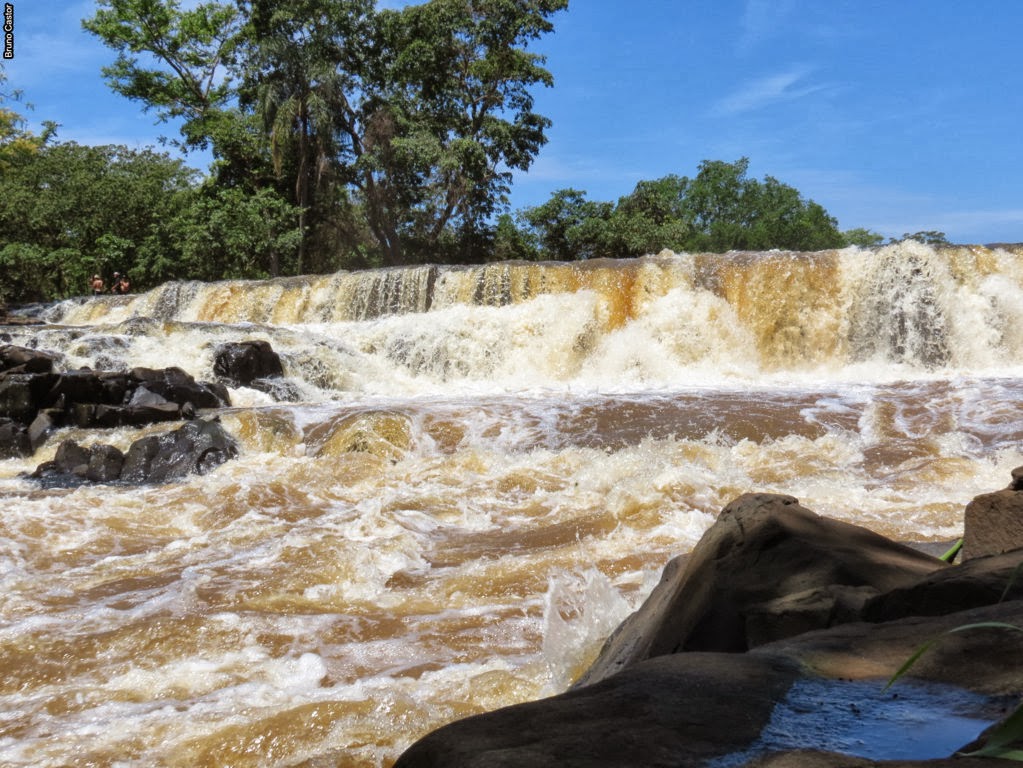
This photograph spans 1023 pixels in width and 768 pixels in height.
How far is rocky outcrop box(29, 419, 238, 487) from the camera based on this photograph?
8836mm

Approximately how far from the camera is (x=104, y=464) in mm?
8922

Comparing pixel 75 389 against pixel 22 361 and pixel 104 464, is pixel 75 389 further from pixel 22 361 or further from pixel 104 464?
pixel 104 464

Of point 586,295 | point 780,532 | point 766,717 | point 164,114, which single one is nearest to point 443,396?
point 586,295

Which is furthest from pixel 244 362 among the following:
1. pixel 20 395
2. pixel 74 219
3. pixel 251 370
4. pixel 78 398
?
pixel 74 219

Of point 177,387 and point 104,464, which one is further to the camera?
point 177,387

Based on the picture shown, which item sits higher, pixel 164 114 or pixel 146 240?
pixel 164 114

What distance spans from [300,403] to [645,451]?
5916 mm

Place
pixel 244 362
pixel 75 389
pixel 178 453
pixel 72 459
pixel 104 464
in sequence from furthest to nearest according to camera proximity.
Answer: pixel 244 362
pixel 75 389
pixel 178 453
pixel 72 459
pixel 104 464

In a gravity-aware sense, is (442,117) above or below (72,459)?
above

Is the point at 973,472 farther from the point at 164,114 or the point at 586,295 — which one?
the point at 164,114

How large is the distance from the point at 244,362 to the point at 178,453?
387cm

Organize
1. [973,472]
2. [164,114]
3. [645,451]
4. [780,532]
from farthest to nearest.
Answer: [164,114] → [645,451] → [973,472] → [780,532]

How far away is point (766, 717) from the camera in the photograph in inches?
55.6

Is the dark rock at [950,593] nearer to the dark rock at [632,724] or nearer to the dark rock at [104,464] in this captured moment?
the dark rock at [632,724]
